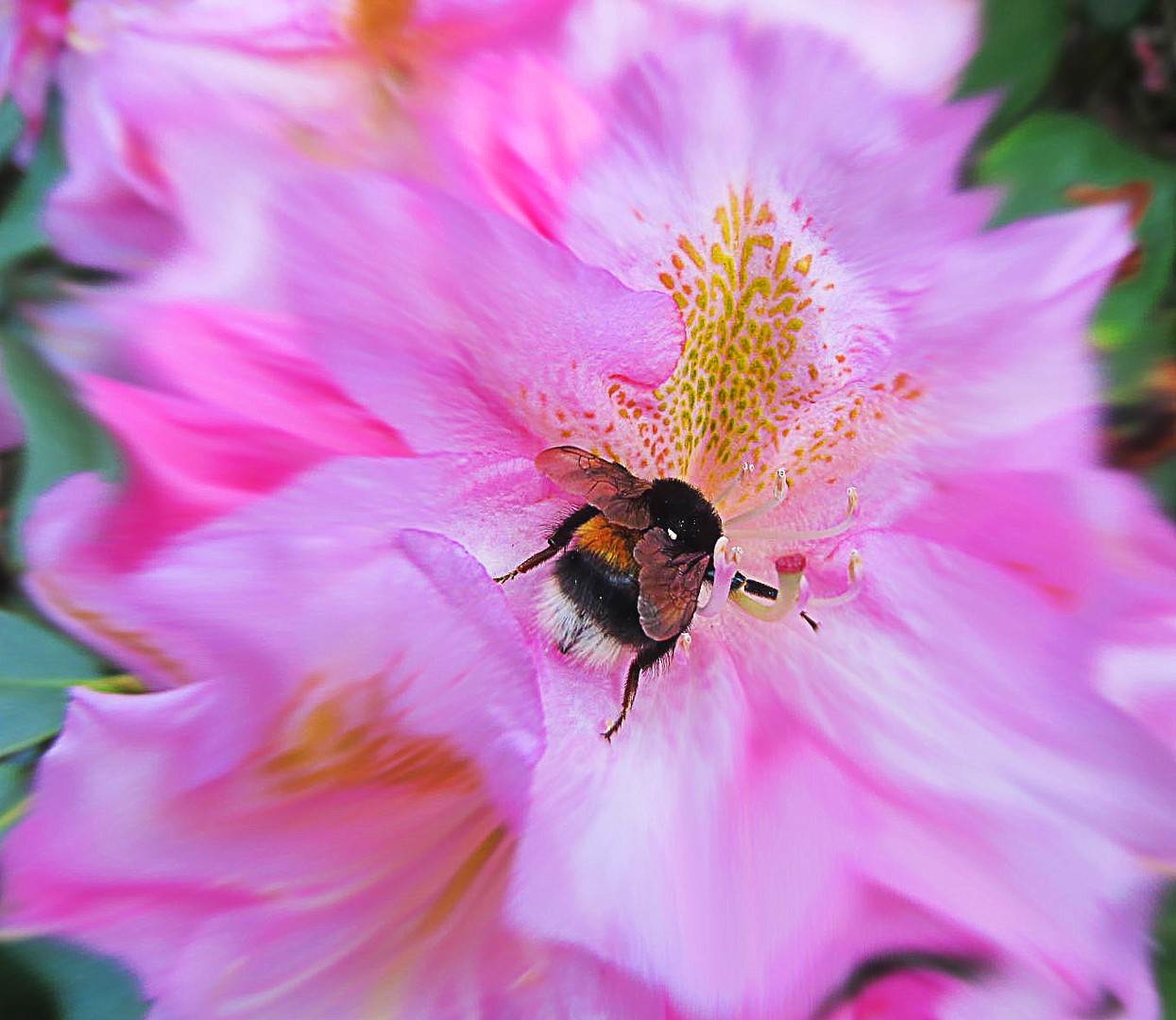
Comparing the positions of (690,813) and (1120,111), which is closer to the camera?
(690,813)

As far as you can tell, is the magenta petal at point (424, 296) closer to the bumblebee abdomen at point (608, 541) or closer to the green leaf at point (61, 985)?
the bumblebee abdomen at point (608, 541)

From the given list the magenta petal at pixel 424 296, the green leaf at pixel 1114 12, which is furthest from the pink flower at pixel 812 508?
the green leaf at pixel 1114 12

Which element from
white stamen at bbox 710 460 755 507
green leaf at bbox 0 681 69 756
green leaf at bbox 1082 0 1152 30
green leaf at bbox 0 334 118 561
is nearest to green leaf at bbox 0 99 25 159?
green leaf at bbox 0 334 118 561

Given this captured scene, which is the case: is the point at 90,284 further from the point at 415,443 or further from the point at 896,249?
the point at 896,249

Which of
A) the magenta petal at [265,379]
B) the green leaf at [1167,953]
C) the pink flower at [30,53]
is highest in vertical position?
the pink flower at [30,53]

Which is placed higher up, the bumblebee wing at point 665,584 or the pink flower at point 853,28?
the pink flower at point 853,28

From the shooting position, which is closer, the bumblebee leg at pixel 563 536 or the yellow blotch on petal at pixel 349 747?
the yellow blotch on petal at pixel 349 747

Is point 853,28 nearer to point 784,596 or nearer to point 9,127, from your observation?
point 784,596

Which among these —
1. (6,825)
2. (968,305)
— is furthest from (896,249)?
(6,825)
